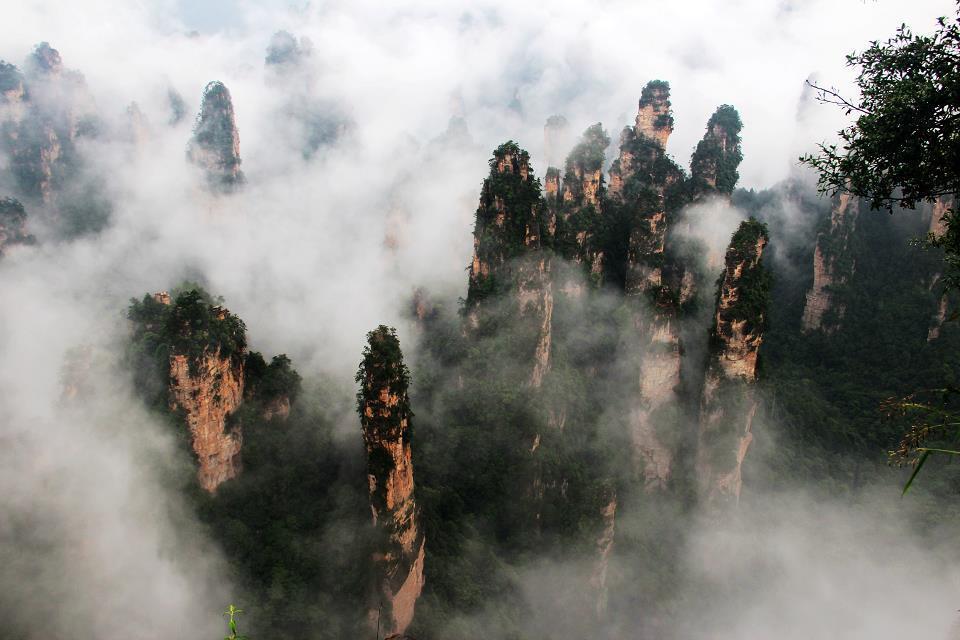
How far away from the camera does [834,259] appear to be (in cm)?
4772

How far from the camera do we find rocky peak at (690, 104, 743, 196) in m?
41.2

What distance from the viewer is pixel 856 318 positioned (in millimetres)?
47562

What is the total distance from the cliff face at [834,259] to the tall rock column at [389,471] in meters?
39.5

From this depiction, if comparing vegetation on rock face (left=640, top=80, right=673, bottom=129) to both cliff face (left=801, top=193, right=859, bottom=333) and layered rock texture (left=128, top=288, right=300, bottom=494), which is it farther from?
layered rock texture (left=128, top=288, right=300, bottom=494)

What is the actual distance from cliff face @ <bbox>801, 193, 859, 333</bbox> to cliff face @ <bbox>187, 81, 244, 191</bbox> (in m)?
49.6

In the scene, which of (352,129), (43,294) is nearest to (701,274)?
(43,294)

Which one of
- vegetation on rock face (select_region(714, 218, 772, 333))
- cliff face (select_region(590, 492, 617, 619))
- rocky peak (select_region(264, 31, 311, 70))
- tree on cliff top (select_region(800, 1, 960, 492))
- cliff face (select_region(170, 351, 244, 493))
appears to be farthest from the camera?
rocky peak (select_region(264, 31, 311, 70))

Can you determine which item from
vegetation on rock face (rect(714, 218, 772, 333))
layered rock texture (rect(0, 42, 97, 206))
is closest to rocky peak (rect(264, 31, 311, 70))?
layered rock texture (rect(0, 42, 97, 206))

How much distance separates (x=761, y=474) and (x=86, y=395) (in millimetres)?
33865

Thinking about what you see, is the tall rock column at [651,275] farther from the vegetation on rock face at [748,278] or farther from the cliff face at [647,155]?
the vegetation on rock face at [748,278]

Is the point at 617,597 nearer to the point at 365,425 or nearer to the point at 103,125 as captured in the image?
the point at 365,425

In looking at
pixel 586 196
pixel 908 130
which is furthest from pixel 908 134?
pixel 586 196

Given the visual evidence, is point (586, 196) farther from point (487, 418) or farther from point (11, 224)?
point (11, 224)

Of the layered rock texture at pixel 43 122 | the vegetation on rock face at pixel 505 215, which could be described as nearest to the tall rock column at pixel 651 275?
the vegetation on rock face at pixel 505 215
